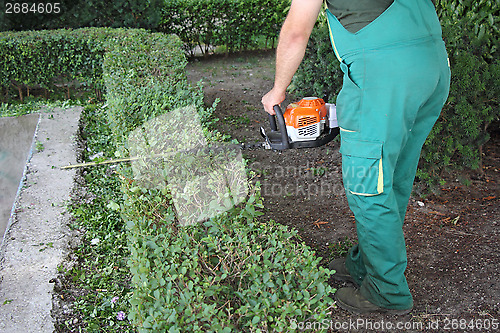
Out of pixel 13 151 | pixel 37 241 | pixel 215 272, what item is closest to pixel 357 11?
pixel 215 272

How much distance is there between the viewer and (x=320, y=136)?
296 cm

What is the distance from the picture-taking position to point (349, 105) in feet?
7.47

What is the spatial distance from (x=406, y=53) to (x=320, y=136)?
92cm

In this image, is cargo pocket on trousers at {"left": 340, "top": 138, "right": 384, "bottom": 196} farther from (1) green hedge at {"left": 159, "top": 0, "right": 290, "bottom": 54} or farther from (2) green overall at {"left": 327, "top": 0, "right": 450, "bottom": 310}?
(1) green hedge at {"left": 159, "top": 0, "right": 290, "bottom": 54}

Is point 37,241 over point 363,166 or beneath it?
beneath

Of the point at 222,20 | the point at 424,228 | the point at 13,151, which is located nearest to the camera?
the point at 424,228

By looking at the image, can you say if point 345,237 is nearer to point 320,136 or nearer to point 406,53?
point 320,136

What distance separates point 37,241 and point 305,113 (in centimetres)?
205

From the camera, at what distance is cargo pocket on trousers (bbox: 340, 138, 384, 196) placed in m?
2.26

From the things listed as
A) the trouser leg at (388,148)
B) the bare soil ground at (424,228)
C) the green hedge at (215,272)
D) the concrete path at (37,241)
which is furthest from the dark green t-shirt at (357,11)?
the concrete path at (37,241)

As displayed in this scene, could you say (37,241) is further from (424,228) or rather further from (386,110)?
(424,228)

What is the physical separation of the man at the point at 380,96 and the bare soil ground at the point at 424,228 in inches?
10.5

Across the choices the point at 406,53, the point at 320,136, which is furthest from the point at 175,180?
the point at 406,53

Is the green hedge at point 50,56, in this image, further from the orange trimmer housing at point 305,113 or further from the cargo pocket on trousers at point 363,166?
the cargo pocket on trousers at point 363,166
